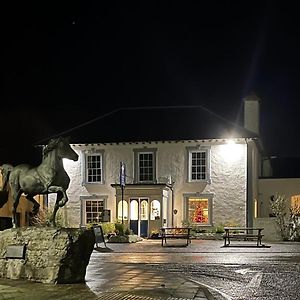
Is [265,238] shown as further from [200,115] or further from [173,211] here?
[200,115]

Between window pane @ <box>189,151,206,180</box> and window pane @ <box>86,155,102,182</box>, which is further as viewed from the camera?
window pane @ <box>86,155,102,182</box>

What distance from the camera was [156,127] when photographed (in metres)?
41.3

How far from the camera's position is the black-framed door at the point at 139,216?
125 ft

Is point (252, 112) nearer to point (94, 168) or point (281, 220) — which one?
point (281, 220)

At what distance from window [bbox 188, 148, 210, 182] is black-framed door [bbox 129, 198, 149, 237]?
3454 mm

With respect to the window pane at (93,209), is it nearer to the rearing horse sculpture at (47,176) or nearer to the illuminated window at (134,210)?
the illuminated window at (134,210)

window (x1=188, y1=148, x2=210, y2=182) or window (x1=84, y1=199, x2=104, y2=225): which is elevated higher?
window (x1=188, y1=148, x2=210, y2=182)

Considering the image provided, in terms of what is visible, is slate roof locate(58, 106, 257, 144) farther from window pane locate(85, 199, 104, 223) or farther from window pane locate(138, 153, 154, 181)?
window pane locate(85, 199, 104, 223)

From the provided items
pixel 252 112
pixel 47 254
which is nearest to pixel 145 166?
pixel 252 112

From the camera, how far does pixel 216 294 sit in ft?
35.2

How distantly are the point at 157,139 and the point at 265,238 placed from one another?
950cm

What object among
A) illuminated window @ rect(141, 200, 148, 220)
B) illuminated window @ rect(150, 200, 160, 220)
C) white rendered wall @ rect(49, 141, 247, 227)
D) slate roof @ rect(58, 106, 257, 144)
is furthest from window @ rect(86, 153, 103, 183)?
illuminated window @ rect(150, 200, 160, 220)

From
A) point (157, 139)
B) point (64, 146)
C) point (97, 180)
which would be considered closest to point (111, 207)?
point (97, 180)

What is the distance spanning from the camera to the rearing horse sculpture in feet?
41.0
